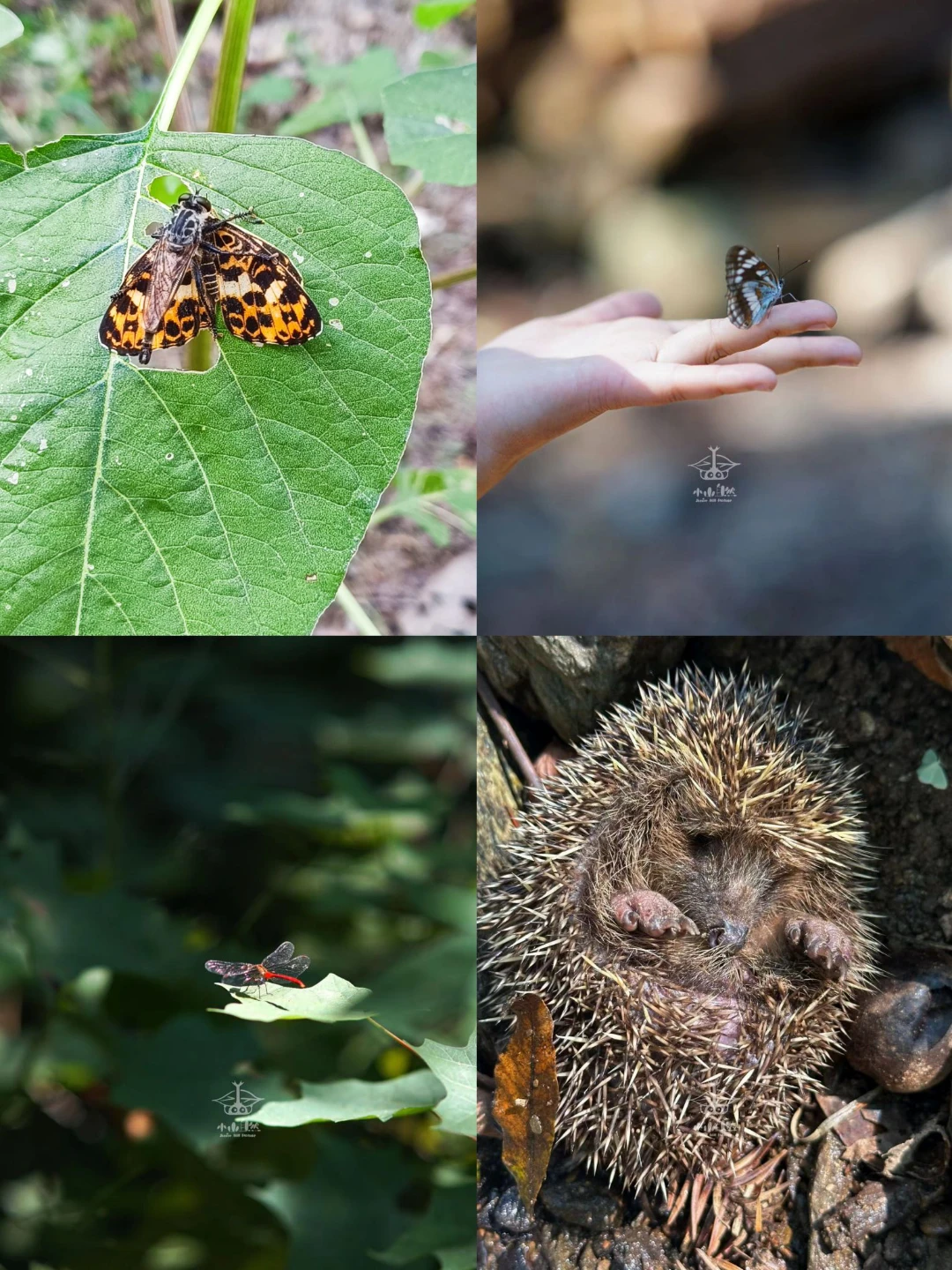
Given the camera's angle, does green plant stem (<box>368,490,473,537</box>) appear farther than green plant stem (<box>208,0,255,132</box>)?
Yes

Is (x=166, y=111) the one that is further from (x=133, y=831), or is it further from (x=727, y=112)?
(x=133, y=831)

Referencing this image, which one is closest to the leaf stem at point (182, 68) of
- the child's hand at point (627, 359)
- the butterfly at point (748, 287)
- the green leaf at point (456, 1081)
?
the child's hand at point (627, 359)

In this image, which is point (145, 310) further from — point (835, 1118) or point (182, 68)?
point (835, 1118)

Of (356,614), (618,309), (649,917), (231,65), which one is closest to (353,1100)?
(649,917)

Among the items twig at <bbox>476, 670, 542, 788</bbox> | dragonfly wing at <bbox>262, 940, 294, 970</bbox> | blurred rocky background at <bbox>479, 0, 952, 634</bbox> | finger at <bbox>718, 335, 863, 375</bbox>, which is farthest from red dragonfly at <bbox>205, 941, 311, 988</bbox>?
finger at <bbox>718, 335, 863, 375</bbox>

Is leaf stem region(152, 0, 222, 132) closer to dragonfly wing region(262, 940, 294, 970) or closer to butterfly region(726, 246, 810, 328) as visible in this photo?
butterfly region(726, 246, 810, 328)

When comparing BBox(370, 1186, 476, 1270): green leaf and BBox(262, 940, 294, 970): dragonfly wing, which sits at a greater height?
BBox(262, 940, 294, 970): dragonfly wing

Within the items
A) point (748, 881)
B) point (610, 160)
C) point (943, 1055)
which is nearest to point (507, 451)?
point (610, 160)
